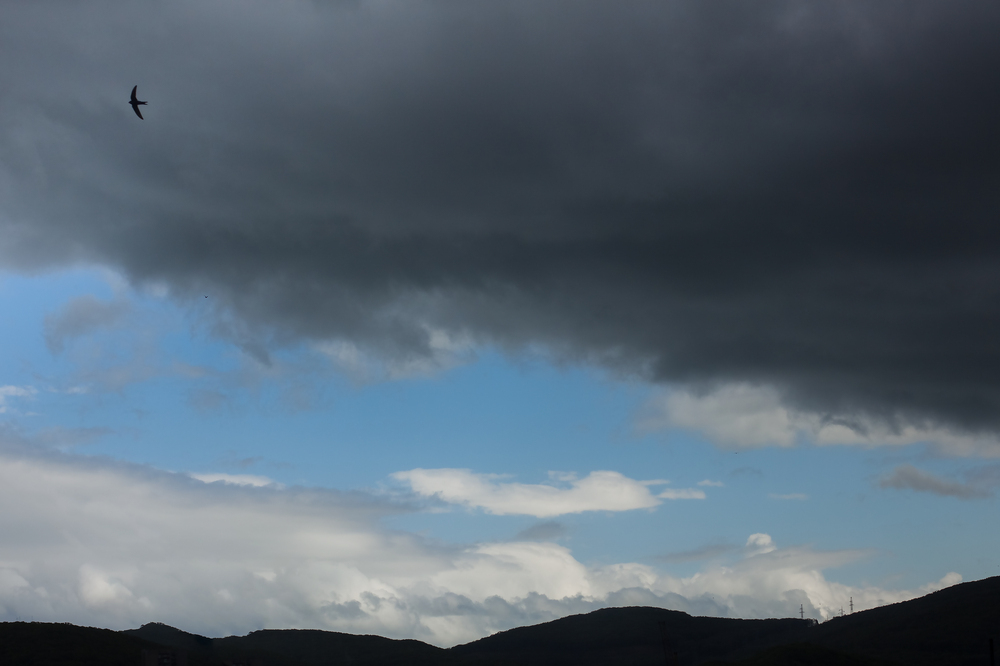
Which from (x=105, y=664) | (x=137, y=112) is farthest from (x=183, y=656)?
(x=105, y=664)

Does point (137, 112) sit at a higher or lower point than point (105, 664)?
higher

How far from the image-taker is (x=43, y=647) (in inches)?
7751

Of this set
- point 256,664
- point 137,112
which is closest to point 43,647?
point 256,664

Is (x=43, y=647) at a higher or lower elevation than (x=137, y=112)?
lower

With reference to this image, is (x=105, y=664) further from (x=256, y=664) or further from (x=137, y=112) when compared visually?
(x=137, y=112)

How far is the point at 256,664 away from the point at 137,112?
71.9 m

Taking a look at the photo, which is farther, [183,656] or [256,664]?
[256,664]

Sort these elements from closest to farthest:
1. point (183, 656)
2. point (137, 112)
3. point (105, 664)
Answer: point (137, 112), point (183, 656), point (105, 664)

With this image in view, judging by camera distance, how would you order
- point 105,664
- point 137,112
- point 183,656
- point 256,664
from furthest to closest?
point 105,664 < point 256,664 < point 183,656 < point 137,112

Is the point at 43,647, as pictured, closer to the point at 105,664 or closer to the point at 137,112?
the point at 105,664

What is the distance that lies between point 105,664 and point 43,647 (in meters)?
16.3

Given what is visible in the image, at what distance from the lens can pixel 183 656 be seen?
315ft

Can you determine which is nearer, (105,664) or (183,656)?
(183,656)

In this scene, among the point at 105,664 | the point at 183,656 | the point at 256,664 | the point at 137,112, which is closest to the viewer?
the point at 137,112
